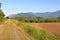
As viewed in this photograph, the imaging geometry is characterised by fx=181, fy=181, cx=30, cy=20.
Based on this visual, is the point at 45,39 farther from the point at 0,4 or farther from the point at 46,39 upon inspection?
the point at 0,4

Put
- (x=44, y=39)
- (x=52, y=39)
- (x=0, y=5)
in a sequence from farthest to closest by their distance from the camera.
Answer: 1. (x=0, y=5)
2. (x=44, y=39)
3. (x=52, y=39)

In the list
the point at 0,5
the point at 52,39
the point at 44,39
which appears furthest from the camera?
the point at 0,5

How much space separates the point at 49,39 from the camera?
1470 cm

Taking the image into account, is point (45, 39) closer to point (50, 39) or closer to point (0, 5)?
point (50, 39)

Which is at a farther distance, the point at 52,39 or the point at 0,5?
the point at 0,5

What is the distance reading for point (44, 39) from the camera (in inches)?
604

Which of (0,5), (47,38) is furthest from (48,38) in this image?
(0,5)

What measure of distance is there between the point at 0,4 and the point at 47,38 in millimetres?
63117

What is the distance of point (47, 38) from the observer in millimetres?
15008

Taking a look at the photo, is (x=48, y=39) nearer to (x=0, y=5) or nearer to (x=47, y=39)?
(x=47, y=39)

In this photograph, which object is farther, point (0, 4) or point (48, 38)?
point (0, 4)

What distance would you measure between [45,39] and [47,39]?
1.31 feet

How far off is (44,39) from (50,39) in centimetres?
89

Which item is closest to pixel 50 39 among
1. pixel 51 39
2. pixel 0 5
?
pixel 51 39
